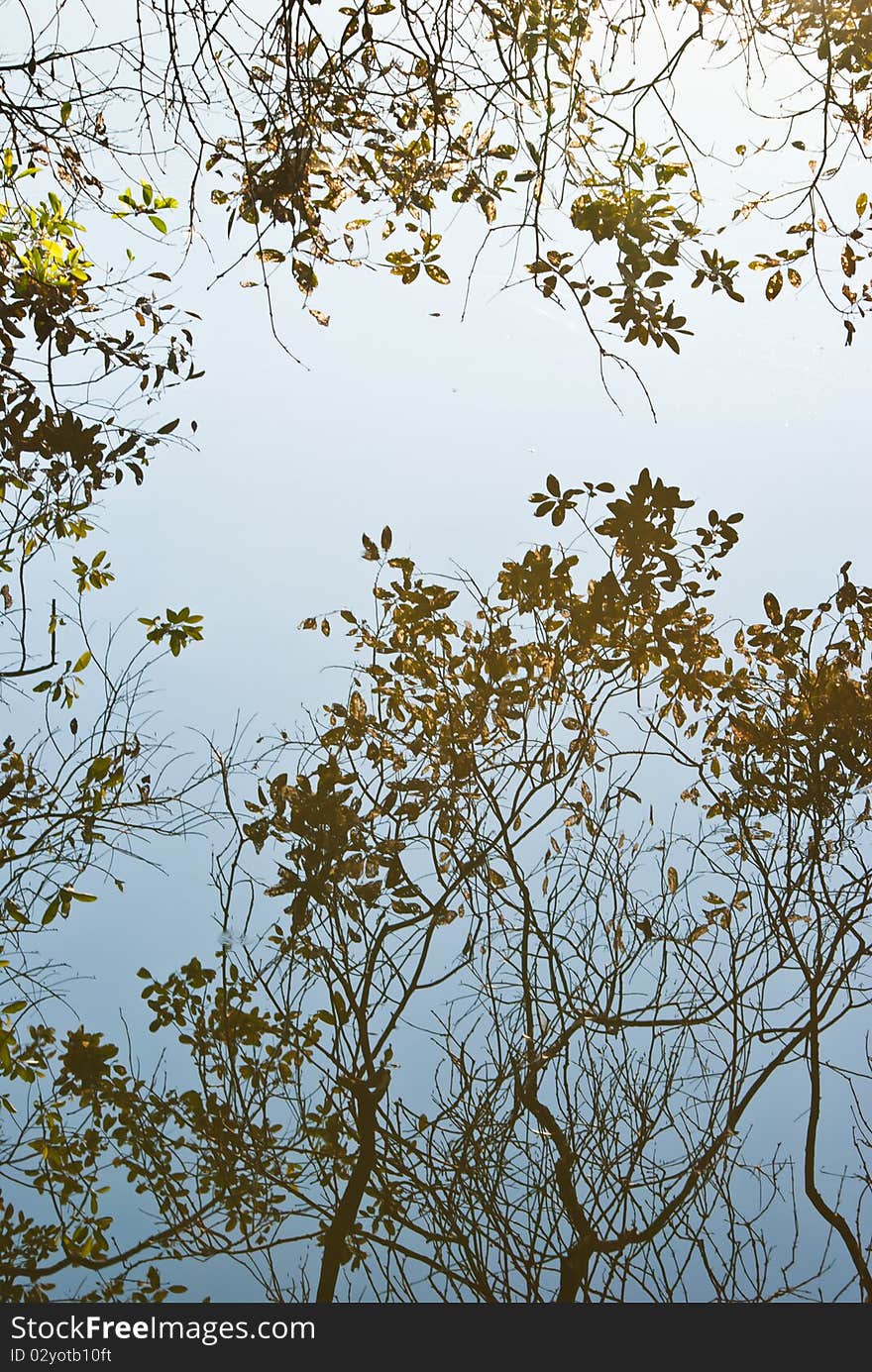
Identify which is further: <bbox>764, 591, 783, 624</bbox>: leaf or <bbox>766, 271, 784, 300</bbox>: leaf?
<bbox>764, 591, 783, 624</bbox>: leaf

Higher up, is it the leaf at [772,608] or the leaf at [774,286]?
the leaf at [772,608]

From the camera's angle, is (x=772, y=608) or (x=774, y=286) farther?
(x=772, y=608)

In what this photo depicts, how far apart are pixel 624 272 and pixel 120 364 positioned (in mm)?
1759

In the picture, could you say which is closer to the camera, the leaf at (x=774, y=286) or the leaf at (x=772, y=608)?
the leaf at (x=774, y=286)

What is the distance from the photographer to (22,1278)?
215 centimetres

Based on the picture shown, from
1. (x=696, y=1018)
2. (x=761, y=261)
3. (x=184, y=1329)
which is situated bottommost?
(x=184, y=1329)

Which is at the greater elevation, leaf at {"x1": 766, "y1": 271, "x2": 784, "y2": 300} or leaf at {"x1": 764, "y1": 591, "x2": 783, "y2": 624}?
leaf at {"x1": 764, "y1": 591, "x2": 783, "y2": 624}

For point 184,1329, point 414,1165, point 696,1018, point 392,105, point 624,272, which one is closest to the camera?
point 624,272

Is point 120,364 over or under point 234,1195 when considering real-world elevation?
over

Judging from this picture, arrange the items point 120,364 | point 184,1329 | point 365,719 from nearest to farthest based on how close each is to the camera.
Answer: point 184,1329 → point 365,719 → point 120,364

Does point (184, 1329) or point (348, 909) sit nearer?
point (184, 1329)

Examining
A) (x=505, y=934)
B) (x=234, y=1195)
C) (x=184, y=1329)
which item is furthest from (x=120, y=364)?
(x=184, y=1329)

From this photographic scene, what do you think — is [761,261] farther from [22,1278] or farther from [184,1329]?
[22,1278]

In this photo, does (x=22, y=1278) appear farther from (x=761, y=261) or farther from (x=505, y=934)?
(x=761, y=261)
